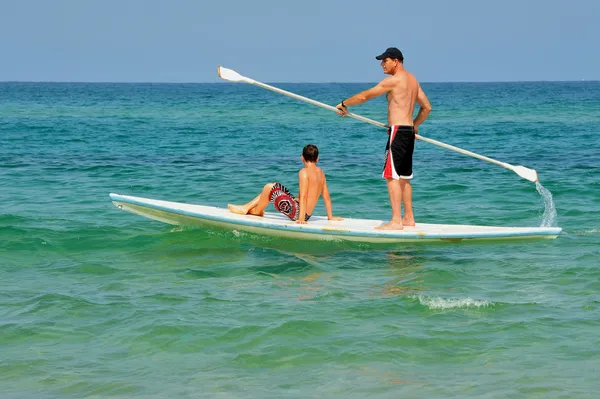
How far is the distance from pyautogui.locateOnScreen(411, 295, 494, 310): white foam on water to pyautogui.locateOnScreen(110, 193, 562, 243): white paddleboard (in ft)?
5.67

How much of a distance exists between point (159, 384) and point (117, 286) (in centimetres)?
278

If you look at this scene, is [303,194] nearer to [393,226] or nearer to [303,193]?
[303,193]

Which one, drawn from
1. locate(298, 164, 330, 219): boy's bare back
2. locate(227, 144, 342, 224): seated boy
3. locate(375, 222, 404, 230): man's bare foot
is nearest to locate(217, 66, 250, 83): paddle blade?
locate(227, 144, 342, 224): seated boy

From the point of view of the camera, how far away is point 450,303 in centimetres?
806

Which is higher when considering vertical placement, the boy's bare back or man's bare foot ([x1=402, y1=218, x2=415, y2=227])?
the boy's bare back

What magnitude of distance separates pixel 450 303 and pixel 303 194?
2.72 m

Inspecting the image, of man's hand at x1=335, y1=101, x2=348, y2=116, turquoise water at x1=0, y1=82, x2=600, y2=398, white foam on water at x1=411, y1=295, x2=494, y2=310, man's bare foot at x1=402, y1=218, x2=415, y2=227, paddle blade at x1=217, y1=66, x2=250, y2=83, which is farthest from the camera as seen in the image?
paddle blade at x1=217, y1=66, x2=250, y2=83

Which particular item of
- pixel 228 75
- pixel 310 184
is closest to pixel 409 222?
pixel 310 184

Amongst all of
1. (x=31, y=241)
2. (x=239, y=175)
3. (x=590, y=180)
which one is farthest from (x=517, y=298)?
(x=239, y=175)

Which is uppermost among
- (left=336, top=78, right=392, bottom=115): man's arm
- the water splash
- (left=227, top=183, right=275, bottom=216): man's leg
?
(left=336, top=78, right=392, bottom=115): man's arm

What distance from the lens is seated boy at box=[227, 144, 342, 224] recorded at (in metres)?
10.2

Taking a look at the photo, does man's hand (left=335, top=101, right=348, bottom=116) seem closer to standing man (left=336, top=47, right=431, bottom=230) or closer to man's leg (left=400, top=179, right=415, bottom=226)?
standing man (left=336, top=47, right=431, bottom=230)

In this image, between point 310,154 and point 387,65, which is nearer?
point 387,65

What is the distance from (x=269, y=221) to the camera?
10.2 m
